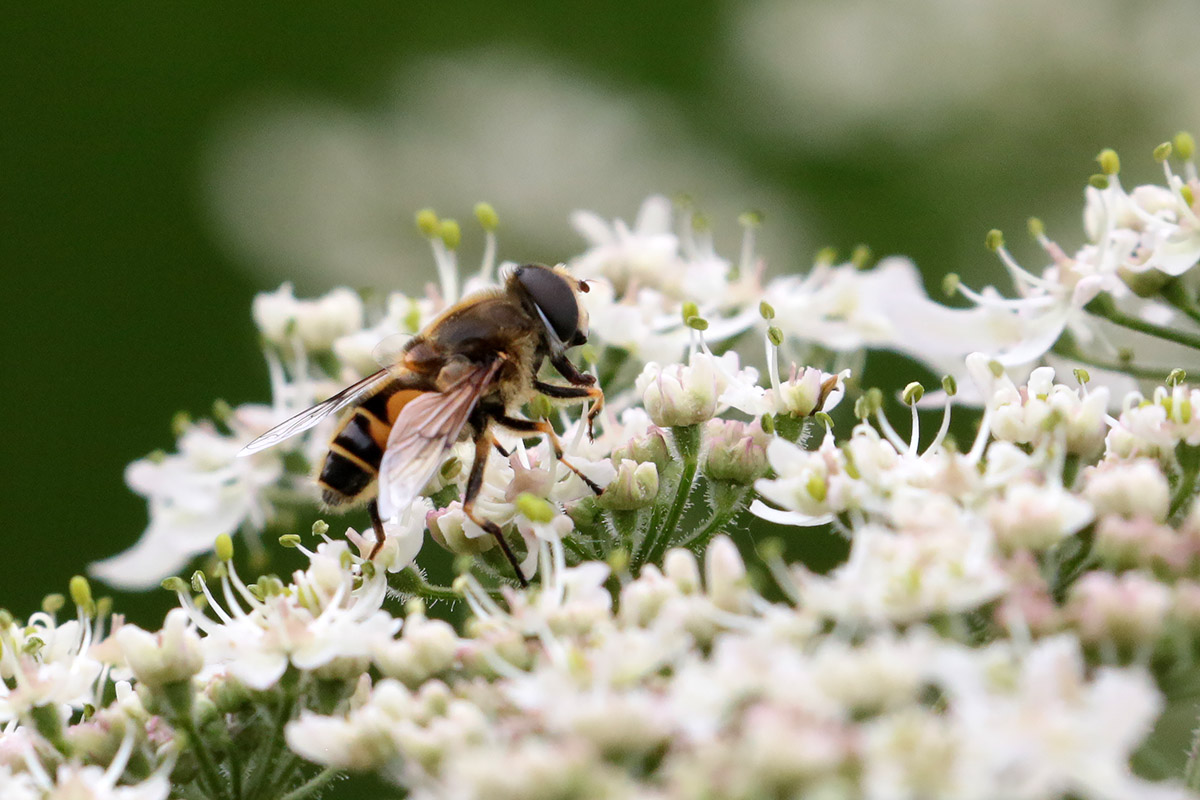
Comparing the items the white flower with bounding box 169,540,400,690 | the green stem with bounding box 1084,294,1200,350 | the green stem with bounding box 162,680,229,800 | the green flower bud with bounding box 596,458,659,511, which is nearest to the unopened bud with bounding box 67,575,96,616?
the white flower with bounding box 169,540,400,690

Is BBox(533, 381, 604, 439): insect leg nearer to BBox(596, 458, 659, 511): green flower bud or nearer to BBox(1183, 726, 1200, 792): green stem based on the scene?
BBox(596, 458, 659, 511): green flower bud

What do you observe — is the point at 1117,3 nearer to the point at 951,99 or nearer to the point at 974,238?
the point at 951,99

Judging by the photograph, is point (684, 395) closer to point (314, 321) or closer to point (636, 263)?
point (636, 263)

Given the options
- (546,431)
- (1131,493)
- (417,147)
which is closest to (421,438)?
(546,431)

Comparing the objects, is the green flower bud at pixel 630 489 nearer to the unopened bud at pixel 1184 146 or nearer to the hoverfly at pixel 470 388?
the hoverfly at pixel 470 388

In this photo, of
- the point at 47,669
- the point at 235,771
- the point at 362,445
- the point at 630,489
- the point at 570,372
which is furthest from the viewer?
the point at 570,372

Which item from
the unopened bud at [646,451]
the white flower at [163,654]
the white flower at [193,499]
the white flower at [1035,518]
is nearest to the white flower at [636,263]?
the unopened bud at [646,451]
